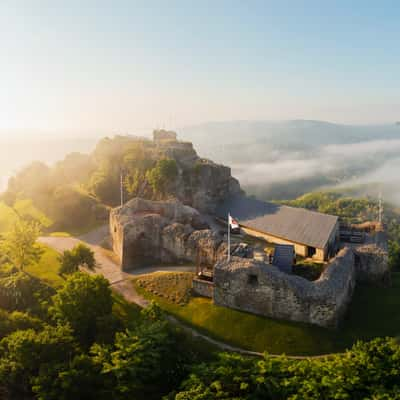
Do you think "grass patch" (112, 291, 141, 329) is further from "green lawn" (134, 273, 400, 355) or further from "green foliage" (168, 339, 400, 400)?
"green foliage" (168, 339, 400, 400)

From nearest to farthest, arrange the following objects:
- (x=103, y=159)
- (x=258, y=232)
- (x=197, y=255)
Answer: (x=197, y=255), (x=258, y=232), (x=103, y=159)

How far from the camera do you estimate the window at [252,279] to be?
34.9 meters

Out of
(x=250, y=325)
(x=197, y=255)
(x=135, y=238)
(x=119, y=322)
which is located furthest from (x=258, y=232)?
(x=119, y=322)

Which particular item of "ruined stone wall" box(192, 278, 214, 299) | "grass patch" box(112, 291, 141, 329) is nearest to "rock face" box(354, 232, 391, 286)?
"ruined stone wall" box(192, 278, 214, 299)

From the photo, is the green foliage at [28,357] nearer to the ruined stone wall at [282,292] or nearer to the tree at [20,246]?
the ruined stone wall at [282,292]

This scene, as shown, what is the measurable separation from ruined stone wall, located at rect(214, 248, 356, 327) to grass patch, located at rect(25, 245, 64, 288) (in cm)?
2043

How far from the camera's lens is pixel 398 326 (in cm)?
3278

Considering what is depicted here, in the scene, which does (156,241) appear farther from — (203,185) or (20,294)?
(203,185)

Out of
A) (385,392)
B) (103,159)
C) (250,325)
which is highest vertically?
(103,159)

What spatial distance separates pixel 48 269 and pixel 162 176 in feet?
84.2

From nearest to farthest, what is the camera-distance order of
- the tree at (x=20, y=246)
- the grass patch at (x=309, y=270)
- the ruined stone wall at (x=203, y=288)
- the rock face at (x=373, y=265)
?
the ruined stone wall at (x=203, y=288)
the grass patch at (x=309, y=270)
the rock face at (x=373, y=265)
the tree at (x=20, y=246)

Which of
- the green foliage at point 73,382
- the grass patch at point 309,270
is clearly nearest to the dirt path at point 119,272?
the green foliage at point 73,382

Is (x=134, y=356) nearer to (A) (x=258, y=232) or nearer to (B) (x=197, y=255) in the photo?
(B) (x=197, y=255)

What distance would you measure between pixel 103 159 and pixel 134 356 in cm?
6115
